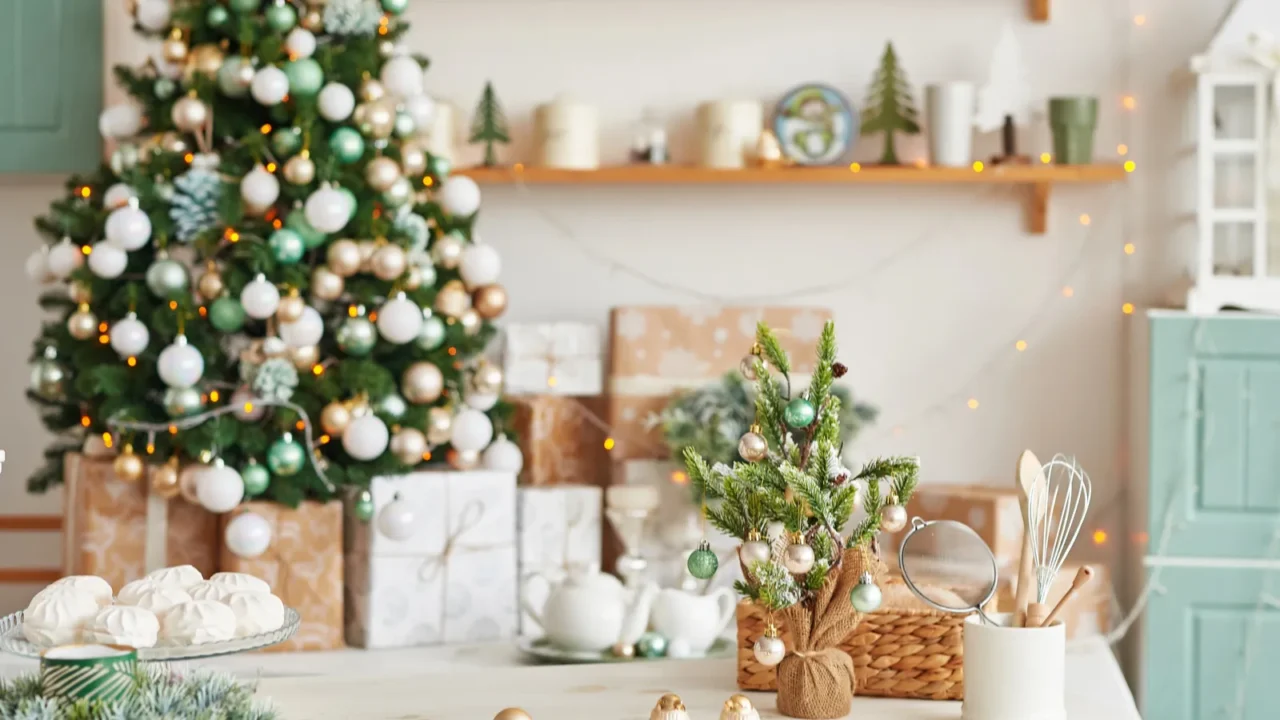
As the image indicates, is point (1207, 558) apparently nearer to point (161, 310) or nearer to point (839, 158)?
point (839, 158)

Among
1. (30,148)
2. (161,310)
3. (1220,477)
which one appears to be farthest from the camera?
(30,148)

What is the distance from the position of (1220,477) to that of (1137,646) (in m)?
0.36

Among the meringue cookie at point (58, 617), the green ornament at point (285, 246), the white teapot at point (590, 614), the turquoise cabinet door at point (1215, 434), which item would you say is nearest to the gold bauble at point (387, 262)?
the green ornament at point (285, 246)

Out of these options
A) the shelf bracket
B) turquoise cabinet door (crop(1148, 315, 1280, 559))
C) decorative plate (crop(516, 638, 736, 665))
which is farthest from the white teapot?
the shelf bracket

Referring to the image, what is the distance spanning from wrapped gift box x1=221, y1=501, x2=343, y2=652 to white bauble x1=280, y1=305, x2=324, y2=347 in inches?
10.6

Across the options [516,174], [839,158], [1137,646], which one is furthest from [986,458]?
[516,174]

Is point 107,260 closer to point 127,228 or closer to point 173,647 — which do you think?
point 127,228

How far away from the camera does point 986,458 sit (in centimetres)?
271

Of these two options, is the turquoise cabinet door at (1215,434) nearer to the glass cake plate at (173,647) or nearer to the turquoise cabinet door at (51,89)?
the glass cake plate at (173,647)

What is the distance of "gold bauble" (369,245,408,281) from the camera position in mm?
2156

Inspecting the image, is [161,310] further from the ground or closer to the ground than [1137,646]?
further from the ground

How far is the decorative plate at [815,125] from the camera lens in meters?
2.60

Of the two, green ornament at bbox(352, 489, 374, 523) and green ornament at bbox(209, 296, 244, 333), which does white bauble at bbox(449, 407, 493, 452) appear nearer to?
green ornament at bbox(352, 489, 374, 523)

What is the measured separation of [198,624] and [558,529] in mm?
1229
